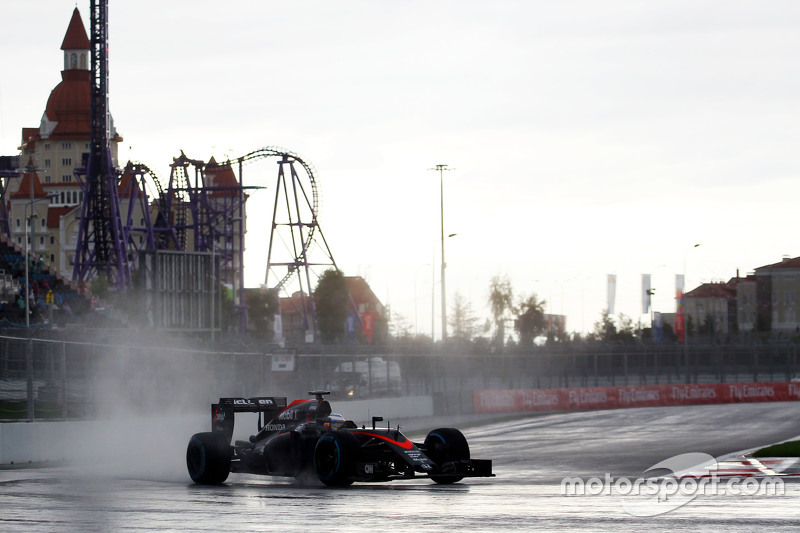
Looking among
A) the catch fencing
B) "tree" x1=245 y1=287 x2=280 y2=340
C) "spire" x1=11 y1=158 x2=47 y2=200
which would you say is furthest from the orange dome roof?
the catch fencing

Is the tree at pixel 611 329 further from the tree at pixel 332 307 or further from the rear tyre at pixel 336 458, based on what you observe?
the rear tyre at pixel 336 458

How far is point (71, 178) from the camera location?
133 m

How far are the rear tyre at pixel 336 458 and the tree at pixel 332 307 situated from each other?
3300 inches

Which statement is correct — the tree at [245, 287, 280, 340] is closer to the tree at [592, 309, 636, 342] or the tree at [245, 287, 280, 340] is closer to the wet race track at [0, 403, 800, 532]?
the tree at [592, 309, 636, 342]

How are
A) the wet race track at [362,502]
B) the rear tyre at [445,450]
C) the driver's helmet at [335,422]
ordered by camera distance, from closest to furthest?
the wet race track at [362,502] → the rear tyre at [445,450] → the driver's helmet at [335,422]

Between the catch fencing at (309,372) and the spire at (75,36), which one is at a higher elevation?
the spire at (75,36)

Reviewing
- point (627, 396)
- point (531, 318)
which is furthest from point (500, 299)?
point (627, 396)

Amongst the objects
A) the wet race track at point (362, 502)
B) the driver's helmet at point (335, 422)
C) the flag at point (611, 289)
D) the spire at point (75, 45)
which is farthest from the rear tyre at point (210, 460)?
the spire at point (75, 45)

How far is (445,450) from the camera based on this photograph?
15922mm

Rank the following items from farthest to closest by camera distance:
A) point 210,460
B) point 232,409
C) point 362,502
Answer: point 232,409 < point 210,460 < point 362,502

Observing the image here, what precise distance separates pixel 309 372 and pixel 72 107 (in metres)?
101

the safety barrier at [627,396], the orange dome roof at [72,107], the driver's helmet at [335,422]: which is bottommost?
the safety barrier at [627,396]

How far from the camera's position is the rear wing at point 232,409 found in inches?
697

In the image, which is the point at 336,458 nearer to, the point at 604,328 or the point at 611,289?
the point at 611,289
